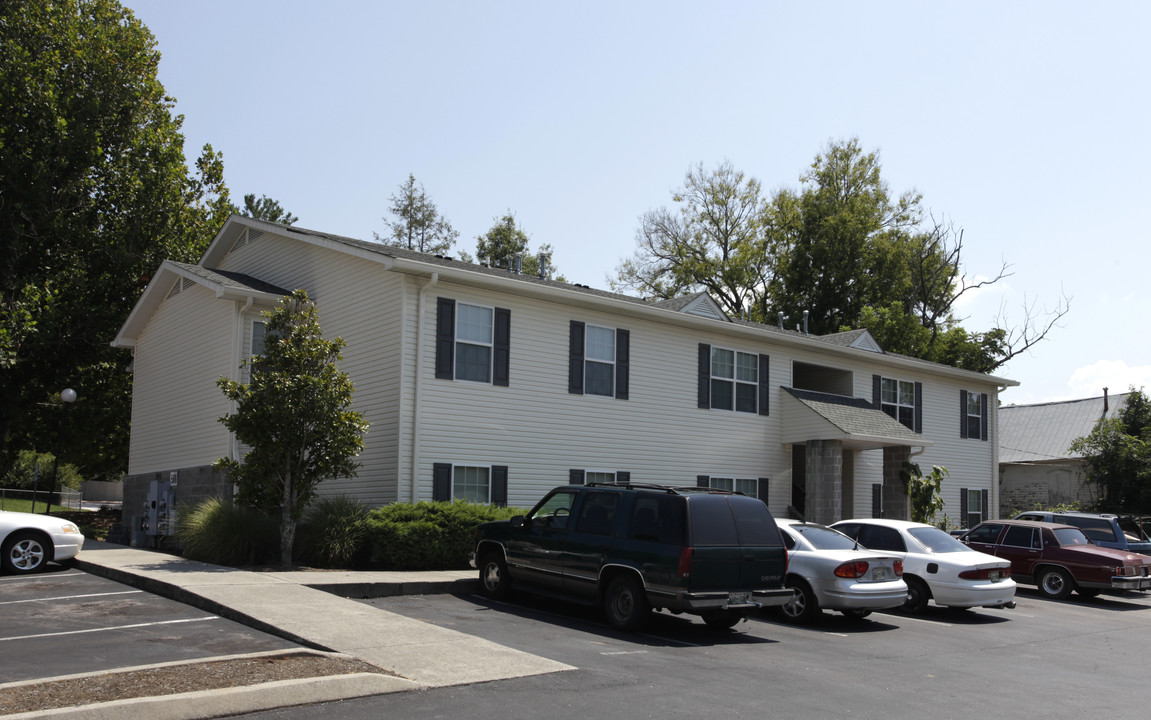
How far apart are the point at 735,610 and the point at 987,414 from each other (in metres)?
24.5

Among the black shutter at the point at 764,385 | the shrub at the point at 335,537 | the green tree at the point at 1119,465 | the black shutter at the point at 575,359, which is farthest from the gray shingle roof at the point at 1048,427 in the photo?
the shrub at the point at 335,537

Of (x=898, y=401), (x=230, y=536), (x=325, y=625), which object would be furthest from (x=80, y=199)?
(x=898, y=401)

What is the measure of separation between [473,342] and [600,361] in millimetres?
3442

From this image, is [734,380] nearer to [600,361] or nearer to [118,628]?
[600,361]

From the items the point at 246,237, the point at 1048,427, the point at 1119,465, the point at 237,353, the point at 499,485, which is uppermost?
the point at 246,237

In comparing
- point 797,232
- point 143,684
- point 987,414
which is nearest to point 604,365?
point 143,684

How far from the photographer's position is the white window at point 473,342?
18938mm

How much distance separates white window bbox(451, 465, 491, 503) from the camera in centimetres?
1881

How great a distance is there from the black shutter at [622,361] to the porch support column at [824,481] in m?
6.10

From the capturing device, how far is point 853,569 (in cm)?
1329

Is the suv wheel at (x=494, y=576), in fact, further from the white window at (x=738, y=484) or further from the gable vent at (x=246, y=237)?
the gable vent at (x=246, y=237)

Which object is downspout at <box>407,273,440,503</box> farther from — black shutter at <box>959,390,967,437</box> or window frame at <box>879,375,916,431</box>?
black shutter at <box>959,390,967,437</box>

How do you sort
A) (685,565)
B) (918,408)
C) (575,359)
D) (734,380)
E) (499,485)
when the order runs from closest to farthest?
(685,565)
(499,485)
(575,359)
(734,380)
(918,408)

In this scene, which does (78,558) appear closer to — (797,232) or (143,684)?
(143,684)
